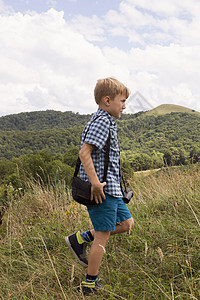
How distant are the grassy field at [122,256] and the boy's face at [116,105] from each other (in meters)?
0.89

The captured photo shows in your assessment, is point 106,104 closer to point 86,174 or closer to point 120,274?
point 86,174

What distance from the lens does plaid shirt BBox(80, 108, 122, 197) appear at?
173 centimetres

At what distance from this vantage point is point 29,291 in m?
1.81

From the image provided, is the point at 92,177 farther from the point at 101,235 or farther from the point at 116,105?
the point at 116,105

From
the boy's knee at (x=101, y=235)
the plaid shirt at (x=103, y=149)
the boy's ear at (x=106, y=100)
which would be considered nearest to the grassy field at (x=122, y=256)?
the boy's knee at (x=101, y=235)

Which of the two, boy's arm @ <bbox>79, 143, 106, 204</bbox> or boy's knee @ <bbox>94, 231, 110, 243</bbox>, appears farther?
boy's knee @ <bbox>94, 231, 110, 243</bbox>

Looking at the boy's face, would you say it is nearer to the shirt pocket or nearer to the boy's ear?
the boy's ear

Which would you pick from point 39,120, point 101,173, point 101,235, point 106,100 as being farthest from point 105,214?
point 39,120

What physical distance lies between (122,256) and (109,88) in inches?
57.1

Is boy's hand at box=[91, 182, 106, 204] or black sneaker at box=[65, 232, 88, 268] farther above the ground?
Result: boy's hand at box=[91, 182, 106, 204]

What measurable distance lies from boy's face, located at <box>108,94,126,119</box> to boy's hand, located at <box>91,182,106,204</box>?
55 cm

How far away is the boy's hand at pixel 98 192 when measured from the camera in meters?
1.67

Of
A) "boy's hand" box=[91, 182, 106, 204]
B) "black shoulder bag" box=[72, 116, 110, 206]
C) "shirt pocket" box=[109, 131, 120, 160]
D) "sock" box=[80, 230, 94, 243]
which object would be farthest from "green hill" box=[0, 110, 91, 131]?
"boy's hand" box=[91, 182, 106, 204]

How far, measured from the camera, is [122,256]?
7.32 feet
